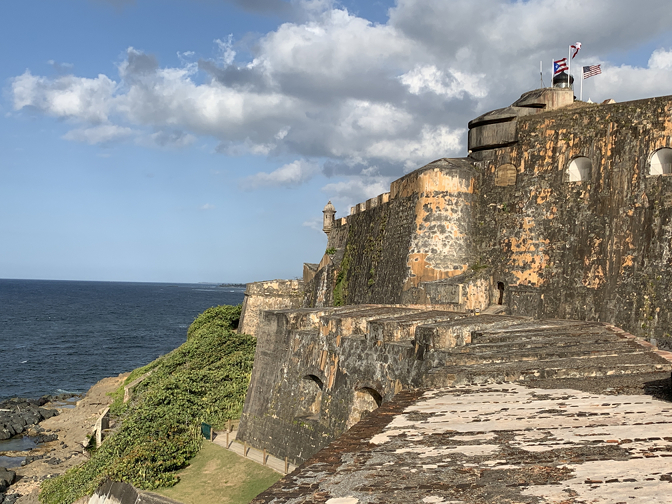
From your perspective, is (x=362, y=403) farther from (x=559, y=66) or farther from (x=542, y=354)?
(x=559, y=66)

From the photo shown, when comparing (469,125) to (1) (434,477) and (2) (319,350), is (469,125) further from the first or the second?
(1) (434,477)

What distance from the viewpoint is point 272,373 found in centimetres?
1599

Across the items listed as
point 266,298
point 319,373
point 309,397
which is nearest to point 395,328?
point 319,373

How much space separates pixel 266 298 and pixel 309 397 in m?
16.2

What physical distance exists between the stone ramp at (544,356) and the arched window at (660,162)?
4995mm

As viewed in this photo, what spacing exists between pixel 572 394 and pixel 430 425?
2.04m

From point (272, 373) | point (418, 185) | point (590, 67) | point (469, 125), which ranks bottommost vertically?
point (272, 373)

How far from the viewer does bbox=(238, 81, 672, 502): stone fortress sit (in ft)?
36.3

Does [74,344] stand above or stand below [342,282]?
below

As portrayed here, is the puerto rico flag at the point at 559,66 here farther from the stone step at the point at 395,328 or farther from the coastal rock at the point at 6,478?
the coastal rock at the point at 6,478

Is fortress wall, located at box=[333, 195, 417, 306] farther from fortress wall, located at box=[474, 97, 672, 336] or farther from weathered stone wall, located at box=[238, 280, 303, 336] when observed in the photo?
weathered stone wall, located at box=[238, 280, 303, 336]

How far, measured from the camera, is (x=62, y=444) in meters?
25.2

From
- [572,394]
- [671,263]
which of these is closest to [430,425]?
[572,394]

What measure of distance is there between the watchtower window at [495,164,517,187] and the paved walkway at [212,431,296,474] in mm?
9537
